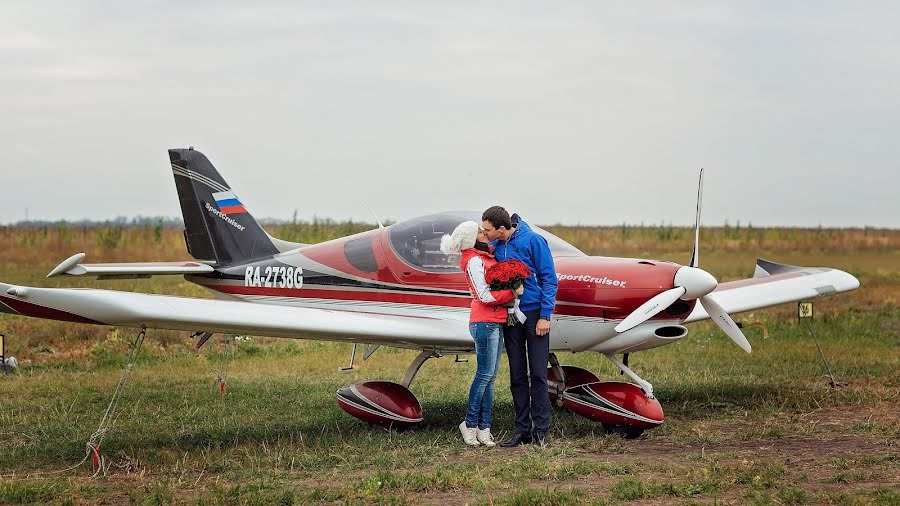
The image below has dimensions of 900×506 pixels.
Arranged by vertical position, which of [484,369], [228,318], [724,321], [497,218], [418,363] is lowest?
[418,363]

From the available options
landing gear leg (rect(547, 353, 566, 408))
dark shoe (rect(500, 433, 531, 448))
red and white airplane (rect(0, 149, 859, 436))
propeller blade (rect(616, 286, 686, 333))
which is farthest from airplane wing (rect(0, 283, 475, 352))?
propeller blade (rect(616, 286, 686, 333))

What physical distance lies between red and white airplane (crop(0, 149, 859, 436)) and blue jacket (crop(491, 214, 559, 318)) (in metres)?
0.62

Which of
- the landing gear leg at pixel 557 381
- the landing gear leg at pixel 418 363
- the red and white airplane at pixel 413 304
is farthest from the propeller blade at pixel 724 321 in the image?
the landing gear leg at pixel 418 363

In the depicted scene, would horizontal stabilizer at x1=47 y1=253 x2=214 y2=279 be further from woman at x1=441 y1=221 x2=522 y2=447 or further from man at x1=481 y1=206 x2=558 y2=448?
man at x1=481 y1=206 x2=558 y2=448

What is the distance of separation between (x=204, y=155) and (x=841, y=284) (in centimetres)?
726

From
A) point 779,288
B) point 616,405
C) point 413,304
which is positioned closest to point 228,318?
point 413,304

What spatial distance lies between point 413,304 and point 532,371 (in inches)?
65.3

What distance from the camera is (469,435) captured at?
7715mm

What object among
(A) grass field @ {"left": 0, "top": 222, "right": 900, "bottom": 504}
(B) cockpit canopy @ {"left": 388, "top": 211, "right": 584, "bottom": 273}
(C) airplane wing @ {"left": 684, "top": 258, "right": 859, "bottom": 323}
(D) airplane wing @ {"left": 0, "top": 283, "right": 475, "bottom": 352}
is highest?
(B) cockpit canopy @ {"left": 388, "top": 211, "right": 584, "bottom": 273}

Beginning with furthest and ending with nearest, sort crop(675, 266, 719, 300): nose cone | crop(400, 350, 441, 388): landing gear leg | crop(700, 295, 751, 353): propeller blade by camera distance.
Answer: crop(400, 350, 441, 388): landing gear leg < crop(700, 295, 751, 353): propeller blade < crop(675, 266, 719, 300): nose cone

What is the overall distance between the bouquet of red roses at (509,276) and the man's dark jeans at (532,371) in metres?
0.15

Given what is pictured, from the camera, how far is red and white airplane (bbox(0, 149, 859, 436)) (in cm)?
759

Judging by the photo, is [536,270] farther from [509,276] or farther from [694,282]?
[694,282]

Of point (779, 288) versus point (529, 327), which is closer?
point (529, 327)
